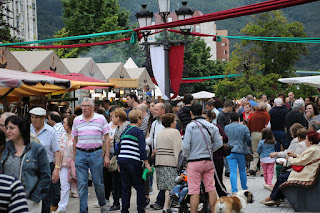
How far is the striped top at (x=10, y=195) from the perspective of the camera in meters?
3.50

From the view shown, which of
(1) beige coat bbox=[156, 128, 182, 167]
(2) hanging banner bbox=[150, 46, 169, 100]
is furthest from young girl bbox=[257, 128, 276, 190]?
(1) beige coat bbox=[156, 128, 182, 167]

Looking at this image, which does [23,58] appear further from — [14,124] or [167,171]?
[14,124]

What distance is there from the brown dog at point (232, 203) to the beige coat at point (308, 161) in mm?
1355

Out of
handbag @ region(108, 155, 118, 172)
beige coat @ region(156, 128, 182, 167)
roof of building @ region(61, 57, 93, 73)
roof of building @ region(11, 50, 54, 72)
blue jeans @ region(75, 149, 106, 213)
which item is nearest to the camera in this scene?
blue jeans @ region(75, 149, 106, 213)

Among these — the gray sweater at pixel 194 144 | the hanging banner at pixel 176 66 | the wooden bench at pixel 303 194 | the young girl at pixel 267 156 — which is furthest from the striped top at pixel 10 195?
the hanging banner at pixel 176 66

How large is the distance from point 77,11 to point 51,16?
390 ft

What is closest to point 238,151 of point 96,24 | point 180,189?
point 180,189

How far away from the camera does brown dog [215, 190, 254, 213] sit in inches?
299

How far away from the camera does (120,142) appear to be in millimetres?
9055

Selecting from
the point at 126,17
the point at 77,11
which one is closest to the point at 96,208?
the point at 77,11

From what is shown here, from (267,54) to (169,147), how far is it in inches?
1214

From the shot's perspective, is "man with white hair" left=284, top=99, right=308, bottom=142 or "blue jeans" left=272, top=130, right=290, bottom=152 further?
"blue jeans" left=272, top=130, right=290, bottom=152

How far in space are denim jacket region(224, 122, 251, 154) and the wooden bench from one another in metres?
1.65

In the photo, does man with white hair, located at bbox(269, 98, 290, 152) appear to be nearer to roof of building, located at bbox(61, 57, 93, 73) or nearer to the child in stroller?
the child in stroller
